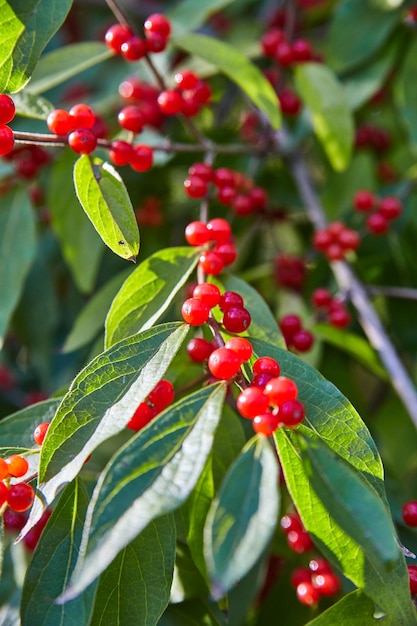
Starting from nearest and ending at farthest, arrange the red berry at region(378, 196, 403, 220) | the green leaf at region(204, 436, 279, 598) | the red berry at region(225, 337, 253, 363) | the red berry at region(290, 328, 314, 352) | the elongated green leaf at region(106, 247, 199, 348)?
the green leaf at region(204, 436, 279, 598), the red berry at region(225, 337, 253, 363), the elongated green leaf at region(106, 247, 199, 348), the red berry at region(290, 328, 314, 352), the red berry at region(378, 196, 403, 220)

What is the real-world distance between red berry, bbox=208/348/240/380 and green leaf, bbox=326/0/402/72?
3.71ft

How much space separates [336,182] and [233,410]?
2.88 feet

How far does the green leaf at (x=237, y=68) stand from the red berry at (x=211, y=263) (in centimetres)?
38

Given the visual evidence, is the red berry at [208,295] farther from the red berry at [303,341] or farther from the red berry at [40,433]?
the red berry at [303,341]

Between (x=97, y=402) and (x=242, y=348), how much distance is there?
169 millimetres

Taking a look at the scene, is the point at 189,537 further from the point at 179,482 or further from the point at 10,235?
the point at 10,235

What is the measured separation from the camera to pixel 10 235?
144 cm

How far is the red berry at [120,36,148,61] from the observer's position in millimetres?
1181

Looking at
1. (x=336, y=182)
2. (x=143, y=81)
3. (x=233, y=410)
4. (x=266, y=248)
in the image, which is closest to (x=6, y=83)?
(x=233, y=410)

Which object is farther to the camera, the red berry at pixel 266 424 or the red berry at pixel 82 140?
the red berry at pixel 82 140

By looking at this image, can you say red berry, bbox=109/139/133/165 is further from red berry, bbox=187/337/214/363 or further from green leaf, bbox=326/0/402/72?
green leaf, bbox=326/0/402/72

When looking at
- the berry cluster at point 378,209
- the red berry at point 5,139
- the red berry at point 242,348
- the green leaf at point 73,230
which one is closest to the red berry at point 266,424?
the red berry at point 242,348

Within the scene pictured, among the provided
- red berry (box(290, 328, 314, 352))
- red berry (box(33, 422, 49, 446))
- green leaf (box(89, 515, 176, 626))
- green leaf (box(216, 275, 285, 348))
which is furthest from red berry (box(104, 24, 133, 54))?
green leaf (box(89, 515, 176, 626))

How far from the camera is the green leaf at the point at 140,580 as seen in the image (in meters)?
0.80
